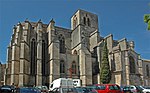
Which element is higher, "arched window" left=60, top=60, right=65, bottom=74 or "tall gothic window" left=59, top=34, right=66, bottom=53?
"tall gothic window" left=59, top=34, right=66, bottom=53

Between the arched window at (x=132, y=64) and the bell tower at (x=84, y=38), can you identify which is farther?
the arched window at (x=132, y=64)

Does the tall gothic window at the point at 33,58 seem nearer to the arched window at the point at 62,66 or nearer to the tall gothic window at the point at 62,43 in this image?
the arched window at the point at 62,66

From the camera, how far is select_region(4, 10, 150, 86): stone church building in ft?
134

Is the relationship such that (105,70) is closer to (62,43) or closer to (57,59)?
(57,59)

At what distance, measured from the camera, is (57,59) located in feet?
138

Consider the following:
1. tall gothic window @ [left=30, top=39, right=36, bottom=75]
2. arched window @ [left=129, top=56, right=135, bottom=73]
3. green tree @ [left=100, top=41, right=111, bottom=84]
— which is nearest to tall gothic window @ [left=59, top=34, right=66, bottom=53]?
tall gothic window @ [left=30, top=39, right=36, bottom=75]

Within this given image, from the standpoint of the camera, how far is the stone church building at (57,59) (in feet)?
134

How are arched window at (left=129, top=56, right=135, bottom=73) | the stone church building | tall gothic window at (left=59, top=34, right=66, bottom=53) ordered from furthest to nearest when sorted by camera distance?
1. tall gothic window at (left=59, top=34, right=66, bottom=53)
2. arched window at (left=129, top=56, right=135, bottom=73)
3. the stone church building

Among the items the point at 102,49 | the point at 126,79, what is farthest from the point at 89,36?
the point at 126,79

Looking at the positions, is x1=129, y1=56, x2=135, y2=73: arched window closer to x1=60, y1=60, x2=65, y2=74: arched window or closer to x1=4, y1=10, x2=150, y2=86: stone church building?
x1=4, y1=10, x2=150, y2=86: stone church building

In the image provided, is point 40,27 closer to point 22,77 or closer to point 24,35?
point 24,35

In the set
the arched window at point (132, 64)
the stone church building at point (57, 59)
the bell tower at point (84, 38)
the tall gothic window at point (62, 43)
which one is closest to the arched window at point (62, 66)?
the stone church building at point (57, 59)

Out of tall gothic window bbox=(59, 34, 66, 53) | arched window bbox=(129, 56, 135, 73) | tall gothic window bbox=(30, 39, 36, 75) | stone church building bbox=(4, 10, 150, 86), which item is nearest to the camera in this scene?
stone church building bbox=(4, 10, 150, 86)

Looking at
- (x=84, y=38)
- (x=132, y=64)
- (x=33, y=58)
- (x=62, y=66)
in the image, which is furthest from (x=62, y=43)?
(x=132, y=64)
